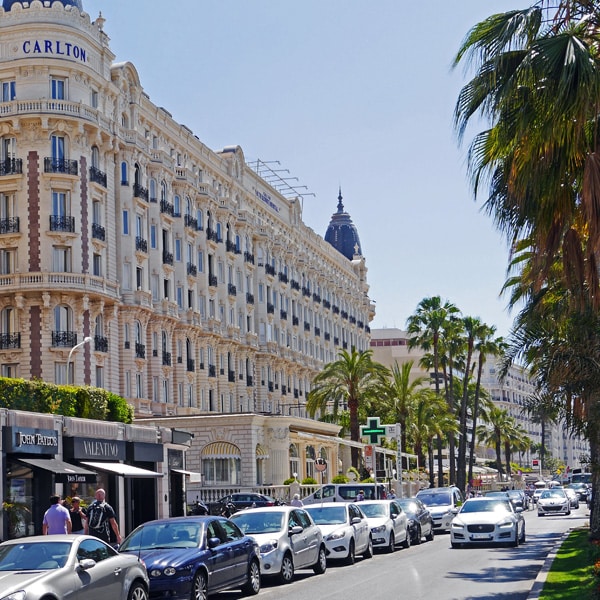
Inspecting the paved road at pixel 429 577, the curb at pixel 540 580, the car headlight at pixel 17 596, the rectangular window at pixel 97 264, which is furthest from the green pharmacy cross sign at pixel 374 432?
the car headlight at pixel 17 596

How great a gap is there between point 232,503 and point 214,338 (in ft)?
83.0

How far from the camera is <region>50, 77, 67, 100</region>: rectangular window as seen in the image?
53.1m

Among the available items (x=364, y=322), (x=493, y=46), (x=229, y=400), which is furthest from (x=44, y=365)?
(x=364, y=322)

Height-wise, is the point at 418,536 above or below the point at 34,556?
below

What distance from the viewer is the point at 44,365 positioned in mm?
51250

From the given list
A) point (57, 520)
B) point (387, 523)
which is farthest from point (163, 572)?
point (387, 523)

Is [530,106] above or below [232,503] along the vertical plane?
above

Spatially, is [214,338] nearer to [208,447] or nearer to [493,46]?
[208,447]

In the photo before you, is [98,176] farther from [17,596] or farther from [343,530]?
[17,596]

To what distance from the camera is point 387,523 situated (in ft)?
101

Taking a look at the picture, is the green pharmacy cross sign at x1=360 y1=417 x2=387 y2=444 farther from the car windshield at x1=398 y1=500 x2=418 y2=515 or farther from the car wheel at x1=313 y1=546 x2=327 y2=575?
the car wheel at x1=313 y1=546 x2=327 y2=575

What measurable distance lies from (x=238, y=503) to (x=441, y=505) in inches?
343

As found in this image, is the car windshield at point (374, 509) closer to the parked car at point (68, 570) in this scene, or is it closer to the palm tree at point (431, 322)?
the parked car at point (68, 570)

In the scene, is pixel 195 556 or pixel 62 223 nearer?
pixel 195 556
